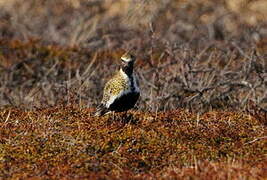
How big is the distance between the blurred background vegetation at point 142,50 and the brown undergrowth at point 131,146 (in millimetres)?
854

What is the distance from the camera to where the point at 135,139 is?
6480mm

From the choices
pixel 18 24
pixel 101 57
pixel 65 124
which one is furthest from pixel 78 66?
pixel 65 124

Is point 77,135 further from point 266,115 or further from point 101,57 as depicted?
point 101,57

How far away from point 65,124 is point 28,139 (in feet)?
2.24

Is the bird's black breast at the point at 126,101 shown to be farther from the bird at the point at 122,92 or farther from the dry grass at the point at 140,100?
the dry grass at the point at 140,100

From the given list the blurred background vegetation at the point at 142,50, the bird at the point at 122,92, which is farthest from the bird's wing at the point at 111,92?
the blurred background vegetation at the point at 142,50

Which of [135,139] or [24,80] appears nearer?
[135,139]

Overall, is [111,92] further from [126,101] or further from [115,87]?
[126,101]

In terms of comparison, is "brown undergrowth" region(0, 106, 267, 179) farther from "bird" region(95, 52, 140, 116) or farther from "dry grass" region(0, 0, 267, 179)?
"bird" region(95, 52, 140, 116)

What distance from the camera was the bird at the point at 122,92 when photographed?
7.06 metres

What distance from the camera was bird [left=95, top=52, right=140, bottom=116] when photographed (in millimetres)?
7059

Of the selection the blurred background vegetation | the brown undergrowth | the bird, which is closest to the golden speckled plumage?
the bird

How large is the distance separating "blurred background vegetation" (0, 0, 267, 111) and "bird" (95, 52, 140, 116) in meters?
0.71

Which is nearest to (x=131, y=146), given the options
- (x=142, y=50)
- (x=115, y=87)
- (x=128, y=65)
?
(x=115, y=87)
